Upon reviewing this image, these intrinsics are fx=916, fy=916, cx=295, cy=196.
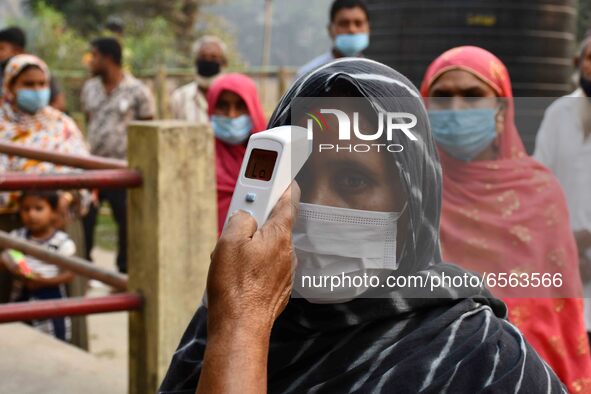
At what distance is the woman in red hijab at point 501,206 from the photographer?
2.35 meters

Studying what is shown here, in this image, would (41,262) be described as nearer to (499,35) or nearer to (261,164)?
(261,164)

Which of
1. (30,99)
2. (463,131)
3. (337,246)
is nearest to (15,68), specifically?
(30,99)

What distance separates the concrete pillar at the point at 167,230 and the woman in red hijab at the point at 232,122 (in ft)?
4.11

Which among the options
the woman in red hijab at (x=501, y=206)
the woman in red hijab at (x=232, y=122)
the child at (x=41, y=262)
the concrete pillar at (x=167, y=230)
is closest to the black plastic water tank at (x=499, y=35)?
the woman in red hijab at (x=232, y=122)

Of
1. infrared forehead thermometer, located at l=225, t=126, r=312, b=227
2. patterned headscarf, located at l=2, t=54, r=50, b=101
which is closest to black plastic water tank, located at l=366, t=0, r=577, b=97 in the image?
patterned headscarf, located at l=2, t=54, r=50, b=101

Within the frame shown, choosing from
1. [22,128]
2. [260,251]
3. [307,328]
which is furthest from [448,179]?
[22,128]

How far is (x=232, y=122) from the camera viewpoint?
398 cm

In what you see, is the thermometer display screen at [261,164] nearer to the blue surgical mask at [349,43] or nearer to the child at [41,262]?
the child at [41,262]

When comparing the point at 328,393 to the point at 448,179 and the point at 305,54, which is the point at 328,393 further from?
the point at 305,54

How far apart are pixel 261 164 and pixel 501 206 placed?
1.53m

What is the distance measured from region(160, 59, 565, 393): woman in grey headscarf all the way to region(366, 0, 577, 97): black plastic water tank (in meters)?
5.09

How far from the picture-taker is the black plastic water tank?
641cm

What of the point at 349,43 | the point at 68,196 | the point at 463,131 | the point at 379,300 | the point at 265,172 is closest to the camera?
the point at 265,172

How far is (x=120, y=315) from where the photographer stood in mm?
5469
